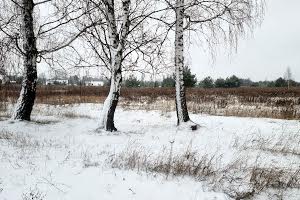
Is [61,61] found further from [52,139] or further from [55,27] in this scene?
[52,139]

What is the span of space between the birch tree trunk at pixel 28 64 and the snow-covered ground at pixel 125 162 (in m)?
0.55

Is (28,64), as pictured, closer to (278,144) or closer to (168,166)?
(168,166)

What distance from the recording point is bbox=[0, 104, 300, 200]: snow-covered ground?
412 cm

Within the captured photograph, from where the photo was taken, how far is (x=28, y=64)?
9.07 metres

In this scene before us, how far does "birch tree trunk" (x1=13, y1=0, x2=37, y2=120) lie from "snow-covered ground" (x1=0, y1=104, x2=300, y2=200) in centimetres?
55

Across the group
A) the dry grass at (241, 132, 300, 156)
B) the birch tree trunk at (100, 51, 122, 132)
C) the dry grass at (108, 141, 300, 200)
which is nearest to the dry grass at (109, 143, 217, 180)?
the dry grass at (108, 141, 300, 200)

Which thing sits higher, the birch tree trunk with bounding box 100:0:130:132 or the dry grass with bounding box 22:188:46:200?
the birch tree trunk with bounding box 100:0:130:132

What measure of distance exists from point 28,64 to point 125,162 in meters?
5.27

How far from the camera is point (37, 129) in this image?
8.16 metres

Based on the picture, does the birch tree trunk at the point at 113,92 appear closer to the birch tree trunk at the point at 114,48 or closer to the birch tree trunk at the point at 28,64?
the birch tree trunk at the point at 114,48

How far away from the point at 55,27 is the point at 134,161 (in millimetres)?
5312

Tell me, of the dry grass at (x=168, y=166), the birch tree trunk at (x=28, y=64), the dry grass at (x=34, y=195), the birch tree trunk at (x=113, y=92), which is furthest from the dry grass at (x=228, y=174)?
the birch tree trunk at (x=28, y=64)

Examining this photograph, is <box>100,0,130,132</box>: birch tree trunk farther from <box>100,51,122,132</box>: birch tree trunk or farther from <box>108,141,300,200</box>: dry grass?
<box>108,141,300,200</box>: dry grass

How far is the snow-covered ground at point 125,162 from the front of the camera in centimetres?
412
